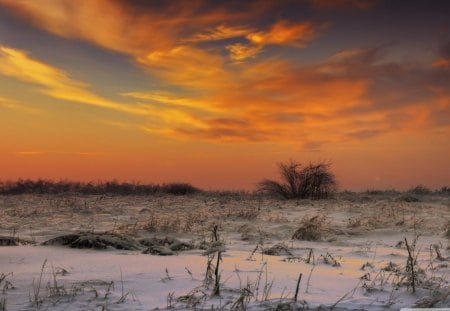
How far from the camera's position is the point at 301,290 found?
185 inches

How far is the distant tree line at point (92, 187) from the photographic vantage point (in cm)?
2486

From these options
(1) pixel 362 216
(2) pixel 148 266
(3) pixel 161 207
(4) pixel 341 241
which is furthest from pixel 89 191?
(2) pixel 148 266

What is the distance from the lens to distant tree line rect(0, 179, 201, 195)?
24.9 m

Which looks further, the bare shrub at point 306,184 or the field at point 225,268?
the bare shrub at point 306,184

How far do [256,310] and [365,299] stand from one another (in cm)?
106

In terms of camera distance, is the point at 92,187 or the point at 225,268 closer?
the point at 225,268

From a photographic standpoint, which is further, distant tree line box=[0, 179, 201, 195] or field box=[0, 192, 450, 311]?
distant tree line box=[0, 179, 201, 195]

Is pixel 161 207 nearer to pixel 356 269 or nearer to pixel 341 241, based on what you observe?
pixel 341 241

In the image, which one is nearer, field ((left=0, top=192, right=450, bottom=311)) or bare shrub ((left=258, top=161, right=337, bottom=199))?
field ((left=0, top=192, right=450, bottom=311))

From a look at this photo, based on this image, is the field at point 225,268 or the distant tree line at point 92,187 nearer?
the field at point 225,268

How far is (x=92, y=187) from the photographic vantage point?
25922mm

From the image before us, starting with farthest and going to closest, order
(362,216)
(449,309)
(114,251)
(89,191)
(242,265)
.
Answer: (89,191) < (362,216) < (114,251) < (242,265) < (449,309)

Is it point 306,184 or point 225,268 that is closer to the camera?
point 225,268

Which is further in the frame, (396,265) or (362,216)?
(362,216)
